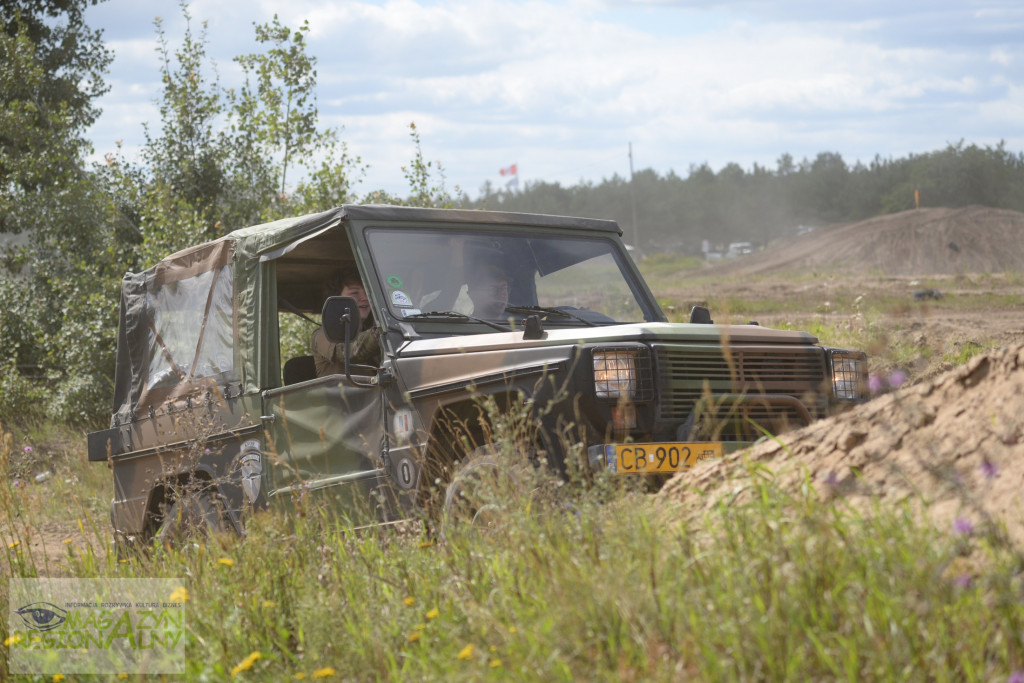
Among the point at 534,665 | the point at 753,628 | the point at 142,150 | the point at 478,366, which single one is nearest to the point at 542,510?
the point at 478,366

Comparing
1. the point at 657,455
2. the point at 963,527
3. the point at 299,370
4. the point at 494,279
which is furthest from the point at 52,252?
the point at 963,527

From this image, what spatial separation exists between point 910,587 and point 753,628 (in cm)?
38

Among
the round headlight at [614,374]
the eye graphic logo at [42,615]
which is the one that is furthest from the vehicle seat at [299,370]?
the round headlight at [614,374]

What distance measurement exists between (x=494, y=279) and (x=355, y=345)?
2.72 feet

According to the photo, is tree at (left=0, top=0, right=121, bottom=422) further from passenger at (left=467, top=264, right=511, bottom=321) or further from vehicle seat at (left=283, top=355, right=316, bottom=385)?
passenger at (left=467, top=264, right=511, bottom=321)

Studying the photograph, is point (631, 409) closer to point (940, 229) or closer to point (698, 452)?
point (698, 452)

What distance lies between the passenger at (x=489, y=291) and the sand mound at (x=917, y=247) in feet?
117

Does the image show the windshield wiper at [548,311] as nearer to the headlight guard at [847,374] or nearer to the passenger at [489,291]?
the passenger at [489,291]

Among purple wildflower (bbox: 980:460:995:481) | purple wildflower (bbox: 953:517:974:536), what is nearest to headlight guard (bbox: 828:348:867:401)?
purple wildflower (bbox: 980:460:995:481)

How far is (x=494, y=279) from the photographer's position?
214 inches

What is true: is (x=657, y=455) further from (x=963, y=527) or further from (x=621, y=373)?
(x=963, y=527)

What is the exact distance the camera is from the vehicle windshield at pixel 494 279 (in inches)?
204

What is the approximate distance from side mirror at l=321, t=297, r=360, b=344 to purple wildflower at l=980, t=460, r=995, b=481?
286 cm

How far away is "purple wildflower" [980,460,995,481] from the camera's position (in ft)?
8.85
